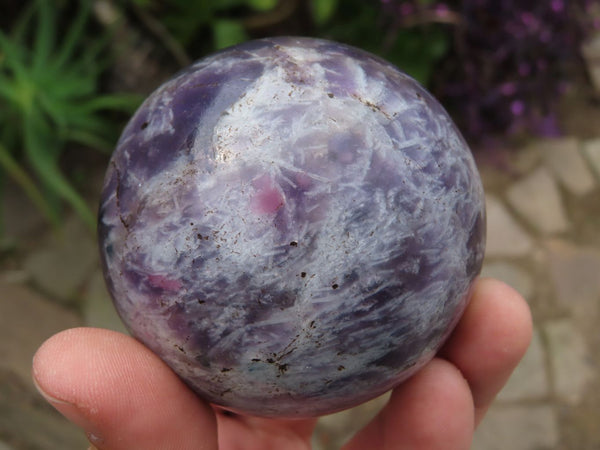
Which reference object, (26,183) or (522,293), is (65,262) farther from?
(522,293)

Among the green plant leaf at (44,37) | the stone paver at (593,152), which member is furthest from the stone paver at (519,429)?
the green plant leaf at (44,37)

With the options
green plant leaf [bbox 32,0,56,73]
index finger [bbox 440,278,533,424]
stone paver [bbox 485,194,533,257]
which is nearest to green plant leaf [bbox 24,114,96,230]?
green plant leaf [bbox 32,0,56,73]

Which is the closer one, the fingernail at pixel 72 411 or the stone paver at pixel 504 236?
the fingernail at pixel 72 411

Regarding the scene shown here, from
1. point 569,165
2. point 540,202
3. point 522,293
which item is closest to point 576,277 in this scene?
point 522,293

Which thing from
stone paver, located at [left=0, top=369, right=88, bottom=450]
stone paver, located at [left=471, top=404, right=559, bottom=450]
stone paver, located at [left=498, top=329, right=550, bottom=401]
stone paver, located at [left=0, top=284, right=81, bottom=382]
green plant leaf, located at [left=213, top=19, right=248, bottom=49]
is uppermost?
green plant leaf, located at [left=213, top=19, right=248, bottom=49]

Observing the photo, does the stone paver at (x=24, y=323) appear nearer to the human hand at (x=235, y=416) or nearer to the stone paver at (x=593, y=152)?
the human hand at (x=235, y=416)

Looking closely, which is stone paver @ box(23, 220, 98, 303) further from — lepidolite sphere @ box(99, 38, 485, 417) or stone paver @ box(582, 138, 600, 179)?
stone paver @ box(582, 138, 600, 179)
